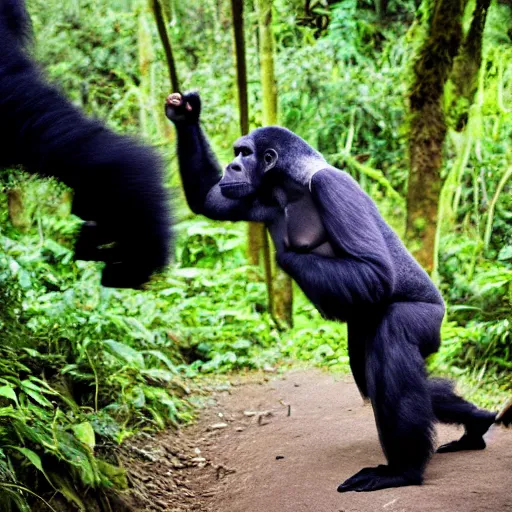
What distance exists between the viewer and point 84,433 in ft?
10.3

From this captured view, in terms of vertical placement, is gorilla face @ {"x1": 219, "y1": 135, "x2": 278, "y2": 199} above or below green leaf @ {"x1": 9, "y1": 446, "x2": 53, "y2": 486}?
above

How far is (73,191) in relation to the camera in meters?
2.34

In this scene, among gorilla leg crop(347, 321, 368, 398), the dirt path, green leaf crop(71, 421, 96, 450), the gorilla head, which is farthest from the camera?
the gorilla head

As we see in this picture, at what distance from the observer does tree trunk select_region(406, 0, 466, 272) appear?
5.92 m

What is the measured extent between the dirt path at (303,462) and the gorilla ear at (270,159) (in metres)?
1.55

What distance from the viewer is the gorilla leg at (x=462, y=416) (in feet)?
11.2

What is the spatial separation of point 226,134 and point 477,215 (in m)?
3.79

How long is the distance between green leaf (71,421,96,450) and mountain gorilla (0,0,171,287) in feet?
3.34

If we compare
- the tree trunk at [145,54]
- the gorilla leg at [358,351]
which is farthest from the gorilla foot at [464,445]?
the tree trunk at [145,54]

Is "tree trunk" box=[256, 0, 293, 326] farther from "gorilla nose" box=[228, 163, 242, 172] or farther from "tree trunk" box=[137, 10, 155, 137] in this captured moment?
"tree trunk" box=[137, 10, 155, 137]

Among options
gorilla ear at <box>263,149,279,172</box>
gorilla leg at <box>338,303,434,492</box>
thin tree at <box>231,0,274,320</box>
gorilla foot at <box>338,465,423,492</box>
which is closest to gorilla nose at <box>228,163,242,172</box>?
gorilla ear at <box>263,149,279,172</box>

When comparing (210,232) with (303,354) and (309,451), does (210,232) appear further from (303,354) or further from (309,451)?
(309,451)

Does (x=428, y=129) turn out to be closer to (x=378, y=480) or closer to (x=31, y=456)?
(x=378, y=480)

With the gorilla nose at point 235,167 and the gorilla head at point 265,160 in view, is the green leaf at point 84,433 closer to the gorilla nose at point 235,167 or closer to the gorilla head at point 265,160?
the gorilla head at point 265,160
